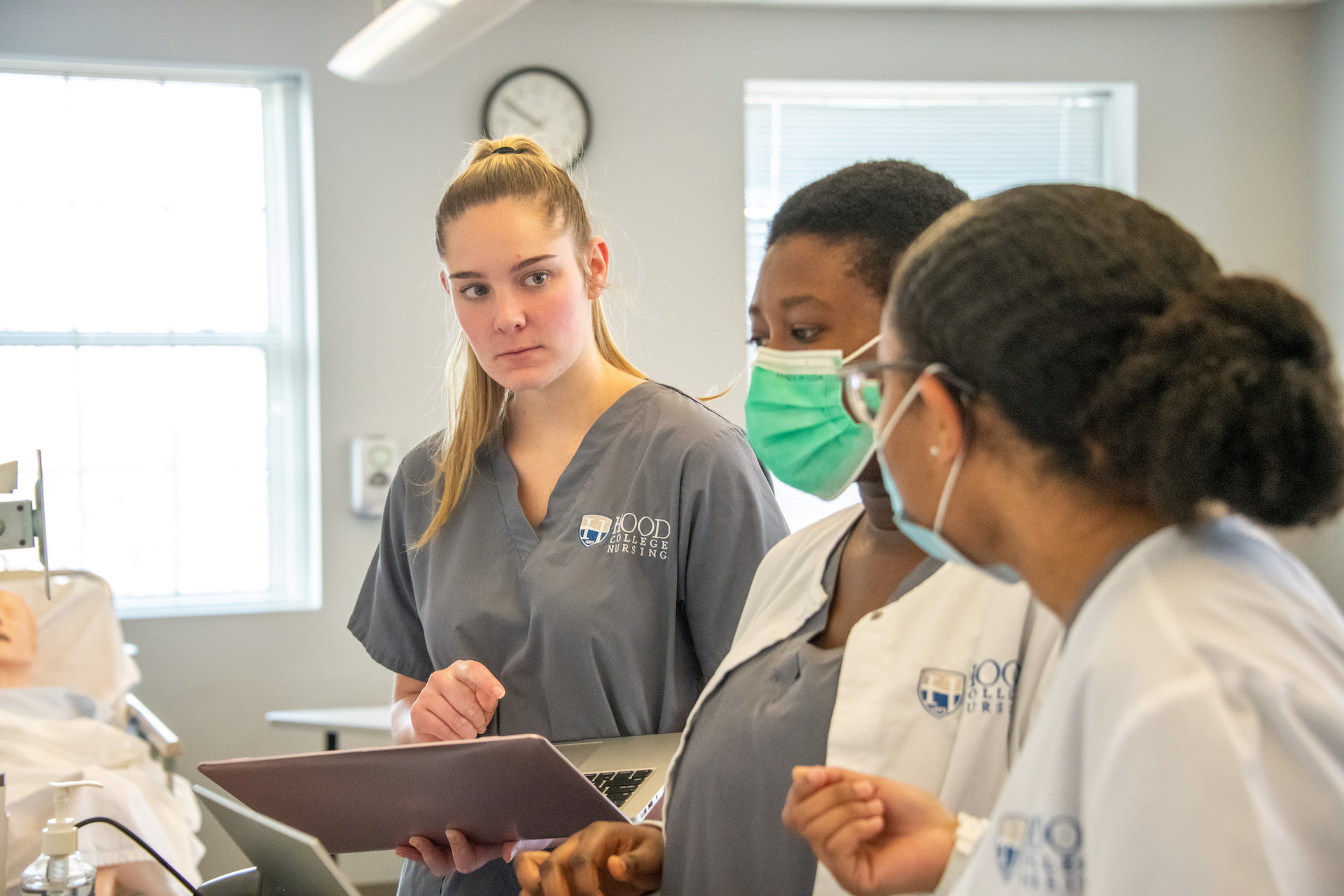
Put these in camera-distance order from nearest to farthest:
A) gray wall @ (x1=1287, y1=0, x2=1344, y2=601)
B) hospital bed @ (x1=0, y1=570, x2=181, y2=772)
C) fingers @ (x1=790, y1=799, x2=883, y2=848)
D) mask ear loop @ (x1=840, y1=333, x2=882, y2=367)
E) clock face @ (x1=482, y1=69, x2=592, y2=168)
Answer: fingers @ (x1=790, y1=799, x2=883, y2=848) < mask ear loop @ (x1=840, y1=333, x2=882, y2=367) < hospital bed @ (x1=0, y1=570, x2=181, y2=772) < clock face @ (x1=482, y1=69, x2=592, y2=168) < gray wall @ (x1=1287, y1=0, x2=1344, y2=601)

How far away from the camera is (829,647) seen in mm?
1042

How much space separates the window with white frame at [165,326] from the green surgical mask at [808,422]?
2877 millimetres

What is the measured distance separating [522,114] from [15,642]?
88.2 inches

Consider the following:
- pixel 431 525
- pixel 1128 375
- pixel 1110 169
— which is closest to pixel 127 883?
pixel 431 525

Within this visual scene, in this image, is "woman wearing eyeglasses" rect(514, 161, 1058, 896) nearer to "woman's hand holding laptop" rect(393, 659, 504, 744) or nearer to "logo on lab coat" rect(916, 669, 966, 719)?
"logo on lab coat" rect(916, 669, 966, 719)

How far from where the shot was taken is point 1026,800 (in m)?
0.57

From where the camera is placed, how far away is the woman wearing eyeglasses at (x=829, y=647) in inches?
34.5

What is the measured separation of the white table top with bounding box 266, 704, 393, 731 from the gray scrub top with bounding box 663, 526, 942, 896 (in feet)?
6.96

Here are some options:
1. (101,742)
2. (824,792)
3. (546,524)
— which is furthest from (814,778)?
(101,742)

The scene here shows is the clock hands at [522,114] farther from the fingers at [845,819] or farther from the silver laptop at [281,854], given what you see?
the fingers at [845,819]

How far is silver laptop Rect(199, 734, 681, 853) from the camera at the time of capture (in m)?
1.02

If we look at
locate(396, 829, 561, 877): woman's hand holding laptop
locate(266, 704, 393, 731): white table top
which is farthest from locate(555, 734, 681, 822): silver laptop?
locate(266, 704, 393, 731): white table top

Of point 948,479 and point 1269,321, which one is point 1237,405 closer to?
point 1269,321

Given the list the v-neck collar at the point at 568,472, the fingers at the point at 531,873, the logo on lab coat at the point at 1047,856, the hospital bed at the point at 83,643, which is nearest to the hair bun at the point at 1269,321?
the logo on lab coat at the point at 1047,856
